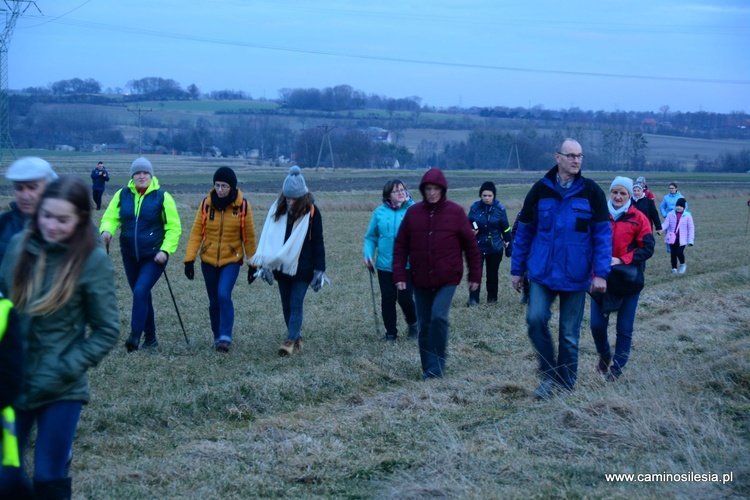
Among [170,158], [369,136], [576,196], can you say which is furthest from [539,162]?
[576,196]

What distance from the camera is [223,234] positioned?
9203mm

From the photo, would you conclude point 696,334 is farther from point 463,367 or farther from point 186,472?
point 186,472

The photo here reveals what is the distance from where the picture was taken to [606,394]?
6.20 metres

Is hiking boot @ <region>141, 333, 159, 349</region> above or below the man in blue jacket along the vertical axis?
below

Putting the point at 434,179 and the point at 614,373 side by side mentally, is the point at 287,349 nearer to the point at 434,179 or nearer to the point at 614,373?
the point at 434,179

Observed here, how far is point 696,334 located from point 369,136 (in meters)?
89.3

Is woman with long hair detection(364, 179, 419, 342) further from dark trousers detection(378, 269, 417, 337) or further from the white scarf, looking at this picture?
the white scarf

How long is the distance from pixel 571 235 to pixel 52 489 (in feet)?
13.8

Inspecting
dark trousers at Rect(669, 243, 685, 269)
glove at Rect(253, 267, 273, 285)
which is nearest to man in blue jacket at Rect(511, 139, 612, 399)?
glove at Rect(253, 267, 273, 285)

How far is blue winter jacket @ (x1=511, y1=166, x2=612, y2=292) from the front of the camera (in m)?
6.56

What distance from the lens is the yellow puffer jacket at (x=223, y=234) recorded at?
9.20m

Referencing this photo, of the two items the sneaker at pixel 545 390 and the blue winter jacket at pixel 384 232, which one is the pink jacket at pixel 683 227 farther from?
the sneaker at pixel 545 390

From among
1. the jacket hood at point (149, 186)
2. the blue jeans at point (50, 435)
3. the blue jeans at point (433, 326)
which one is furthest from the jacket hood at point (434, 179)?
the blue jeans at point (50, 435)

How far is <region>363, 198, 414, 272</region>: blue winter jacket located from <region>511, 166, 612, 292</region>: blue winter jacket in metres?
3.51
